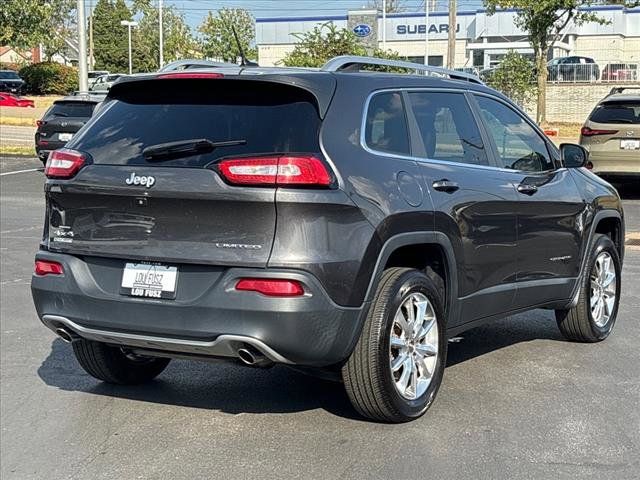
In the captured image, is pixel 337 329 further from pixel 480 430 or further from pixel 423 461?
pixel 480 430

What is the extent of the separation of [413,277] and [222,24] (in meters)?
60.1

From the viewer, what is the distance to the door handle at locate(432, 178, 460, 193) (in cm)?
533

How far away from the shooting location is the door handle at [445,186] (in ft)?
17.5

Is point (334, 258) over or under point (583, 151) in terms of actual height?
under

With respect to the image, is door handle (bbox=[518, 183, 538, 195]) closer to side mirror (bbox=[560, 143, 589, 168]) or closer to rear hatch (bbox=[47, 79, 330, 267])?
side mirror (bbox=[560, 143, 589, 168])

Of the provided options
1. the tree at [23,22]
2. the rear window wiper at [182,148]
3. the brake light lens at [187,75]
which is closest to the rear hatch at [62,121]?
the brake light lens at [187,75]

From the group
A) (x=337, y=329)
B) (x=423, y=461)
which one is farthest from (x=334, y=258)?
(x=423, y=461)

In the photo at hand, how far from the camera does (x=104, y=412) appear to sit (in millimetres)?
5480

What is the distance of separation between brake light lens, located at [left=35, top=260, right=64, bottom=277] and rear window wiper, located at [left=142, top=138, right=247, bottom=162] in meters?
0.77

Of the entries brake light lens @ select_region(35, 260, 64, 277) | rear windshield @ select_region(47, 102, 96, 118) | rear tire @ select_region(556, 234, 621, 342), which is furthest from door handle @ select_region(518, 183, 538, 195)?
rear windshield @ select_region(47, 102, 96, 118)

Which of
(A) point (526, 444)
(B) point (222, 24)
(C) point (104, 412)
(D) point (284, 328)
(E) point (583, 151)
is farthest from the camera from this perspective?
(B) point (222, 24)

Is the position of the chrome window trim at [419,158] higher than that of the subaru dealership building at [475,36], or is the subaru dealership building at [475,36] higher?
the subaru dealership building at [475,36]

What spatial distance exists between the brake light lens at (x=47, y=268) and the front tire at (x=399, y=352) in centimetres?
160

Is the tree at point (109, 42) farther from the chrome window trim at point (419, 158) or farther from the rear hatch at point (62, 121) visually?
the chrome window trim at point (419, 158)
